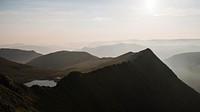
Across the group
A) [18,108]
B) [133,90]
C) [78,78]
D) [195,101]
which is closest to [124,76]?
[133,90]

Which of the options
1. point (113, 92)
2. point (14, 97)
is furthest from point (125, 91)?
point (14, 97)

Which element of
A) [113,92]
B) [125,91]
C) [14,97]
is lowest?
[125,91]

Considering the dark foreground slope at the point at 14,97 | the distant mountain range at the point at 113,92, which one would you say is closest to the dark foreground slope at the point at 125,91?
the distant mountain range at the point at 113,92

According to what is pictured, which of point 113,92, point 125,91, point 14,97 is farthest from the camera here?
point 125,91

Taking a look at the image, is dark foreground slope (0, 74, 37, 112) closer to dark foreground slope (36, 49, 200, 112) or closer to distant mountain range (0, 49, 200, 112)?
distant mountain range (0, 49, 200, 112)

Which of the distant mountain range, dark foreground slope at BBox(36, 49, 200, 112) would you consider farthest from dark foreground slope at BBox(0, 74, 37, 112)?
dark foreground slope at BBox(36, 49, 200, 112)

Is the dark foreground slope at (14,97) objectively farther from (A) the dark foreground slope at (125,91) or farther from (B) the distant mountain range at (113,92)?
(A) the dark foreground slope at (125,91)

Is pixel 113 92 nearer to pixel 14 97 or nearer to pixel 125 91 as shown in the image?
pixel 125 91
